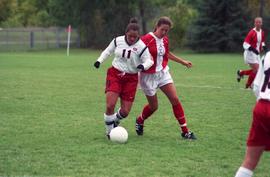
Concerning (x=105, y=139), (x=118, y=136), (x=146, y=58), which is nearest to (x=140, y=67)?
(x=146, y=58)

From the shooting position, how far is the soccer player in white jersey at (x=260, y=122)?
487cm

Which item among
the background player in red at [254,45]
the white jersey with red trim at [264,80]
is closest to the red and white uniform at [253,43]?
the background player in red at [254,45]

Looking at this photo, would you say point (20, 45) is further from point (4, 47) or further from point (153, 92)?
point (153, 92)

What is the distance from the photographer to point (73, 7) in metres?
50.8

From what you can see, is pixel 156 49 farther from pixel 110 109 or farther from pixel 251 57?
pixel 251 57

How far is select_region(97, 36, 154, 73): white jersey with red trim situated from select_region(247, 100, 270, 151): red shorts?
11.7ft

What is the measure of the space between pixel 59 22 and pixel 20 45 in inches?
343

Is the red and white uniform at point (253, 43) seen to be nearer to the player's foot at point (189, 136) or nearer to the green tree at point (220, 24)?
the player's foot at point (189, 136)

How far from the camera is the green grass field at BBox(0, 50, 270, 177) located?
666cm

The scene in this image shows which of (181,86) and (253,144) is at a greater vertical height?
(253,144)

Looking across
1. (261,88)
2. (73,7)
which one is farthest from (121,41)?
(73,7)

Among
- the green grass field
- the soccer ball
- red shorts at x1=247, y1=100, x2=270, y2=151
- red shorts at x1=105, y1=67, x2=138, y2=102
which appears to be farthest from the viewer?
red shorts at x1=105, y1=67, x2=138, y2=102

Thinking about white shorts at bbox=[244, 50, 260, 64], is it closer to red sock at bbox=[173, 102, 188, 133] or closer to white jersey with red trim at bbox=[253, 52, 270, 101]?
red sock at bbox=[173, 102, 188, 133]

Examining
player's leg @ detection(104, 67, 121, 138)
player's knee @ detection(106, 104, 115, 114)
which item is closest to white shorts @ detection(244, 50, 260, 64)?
player's leg @ detection(104, 67, 121, 138)
